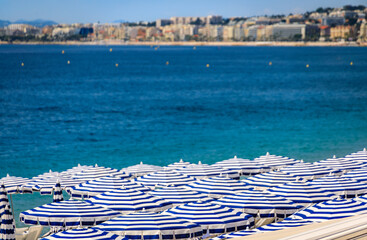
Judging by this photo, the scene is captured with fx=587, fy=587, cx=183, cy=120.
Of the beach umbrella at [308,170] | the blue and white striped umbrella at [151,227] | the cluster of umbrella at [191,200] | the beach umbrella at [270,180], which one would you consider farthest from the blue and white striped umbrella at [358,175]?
the blue and white striped umbrella at [151,227]

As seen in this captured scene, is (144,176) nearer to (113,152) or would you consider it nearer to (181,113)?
(113,152)

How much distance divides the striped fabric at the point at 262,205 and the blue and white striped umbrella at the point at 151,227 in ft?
4.48

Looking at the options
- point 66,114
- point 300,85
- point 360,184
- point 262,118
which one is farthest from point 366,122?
point 300,85

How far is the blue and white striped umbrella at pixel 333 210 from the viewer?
8.82 m

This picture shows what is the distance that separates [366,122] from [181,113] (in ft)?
40.0

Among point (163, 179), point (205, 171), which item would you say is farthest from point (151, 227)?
point (205, 171)

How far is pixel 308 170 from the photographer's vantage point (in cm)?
1290

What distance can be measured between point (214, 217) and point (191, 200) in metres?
1.52

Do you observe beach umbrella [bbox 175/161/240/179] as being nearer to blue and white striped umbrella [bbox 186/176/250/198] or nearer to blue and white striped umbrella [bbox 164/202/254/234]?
blue and white striped umbrella [bbox 186/176/250/198]

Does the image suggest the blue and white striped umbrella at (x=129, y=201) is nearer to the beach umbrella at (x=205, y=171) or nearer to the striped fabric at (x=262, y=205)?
the striped fabric at (x=262, y=205)

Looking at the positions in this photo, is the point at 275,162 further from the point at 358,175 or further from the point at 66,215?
the point at 66,215

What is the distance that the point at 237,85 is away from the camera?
2408 inches

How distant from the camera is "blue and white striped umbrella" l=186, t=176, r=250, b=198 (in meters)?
11.1

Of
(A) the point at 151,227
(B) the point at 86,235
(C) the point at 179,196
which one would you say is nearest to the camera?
(B) the point at 86,235
